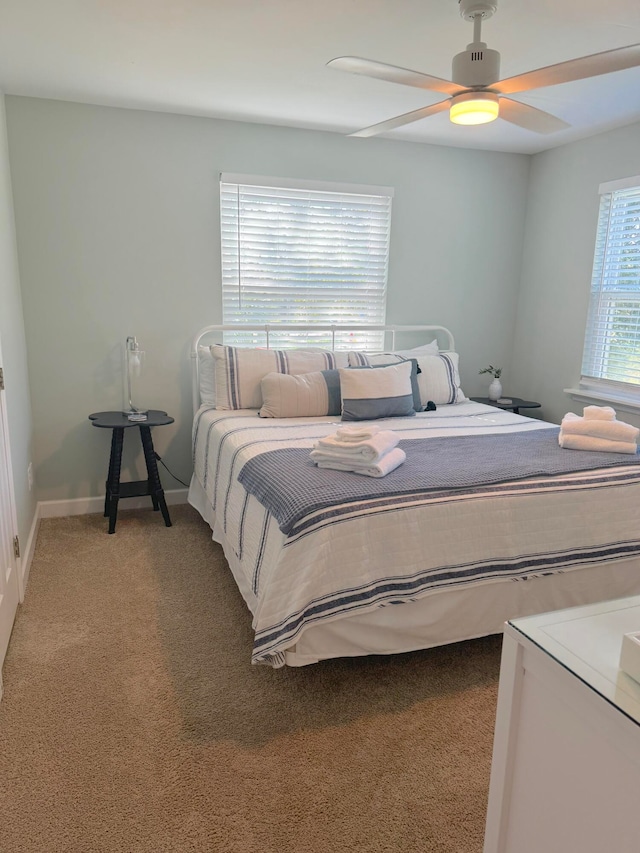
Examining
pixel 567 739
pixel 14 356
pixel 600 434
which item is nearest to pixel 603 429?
pixel 600 434

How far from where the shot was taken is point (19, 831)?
1.54m

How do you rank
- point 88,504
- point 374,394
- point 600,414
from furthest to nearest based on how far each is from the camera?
1. point 88,504
2. point 374,394
3. point 600,414

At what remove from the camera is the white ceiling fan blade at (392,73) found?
1.99 m

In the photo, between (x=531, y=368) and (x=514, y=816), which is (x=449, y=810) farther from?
(x=531, y=368)

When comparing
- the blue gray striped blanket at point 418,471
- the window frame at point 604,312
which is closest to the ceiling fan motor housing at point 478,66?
the blue gray striped blanket at point 418,471

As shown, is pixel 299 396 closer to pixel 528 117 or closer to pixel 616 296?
pixel 528 117

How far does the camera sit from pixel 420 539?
2076 mm

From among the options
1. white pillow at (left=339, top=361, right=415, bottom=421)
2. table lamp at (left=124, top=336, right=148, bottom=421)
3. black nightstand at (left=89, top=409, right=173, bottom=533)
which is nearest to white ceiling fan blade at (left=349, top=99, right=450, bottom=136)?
white pillow at (left=339, top=361, right=415, bottom=421)

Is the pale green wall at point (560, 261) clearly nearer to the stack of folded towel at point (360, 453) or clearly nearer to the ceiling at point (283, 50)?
the ceiling at point (283, 50)

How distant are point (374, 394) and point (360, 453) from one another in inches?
44.3

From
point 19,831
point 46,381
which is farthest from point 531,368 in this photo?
point 19,831

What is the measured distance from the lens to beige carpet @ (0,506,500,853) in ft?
5.13

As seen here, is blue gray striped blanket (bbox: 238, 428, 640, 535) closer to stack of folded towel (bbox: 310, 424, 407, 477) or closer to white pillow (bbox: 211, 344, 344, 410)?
stack of folded towel (bbox: 310, 424, 407, 477)

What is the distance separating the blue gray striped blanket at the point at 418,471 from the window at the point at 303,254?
164 centimetres
